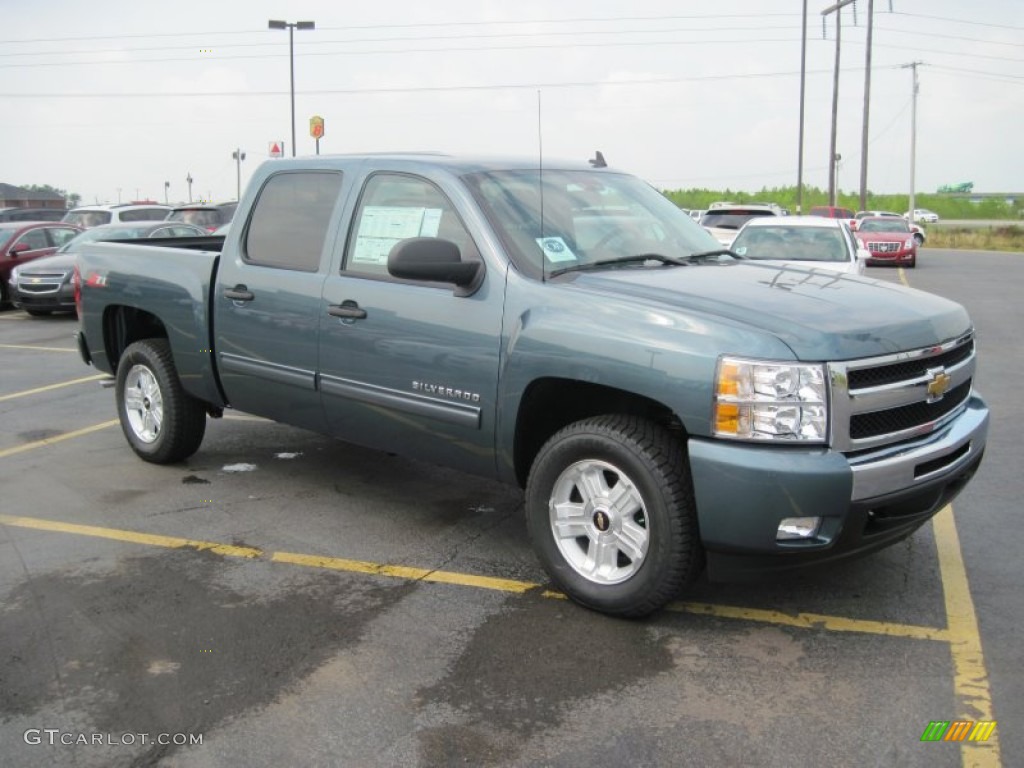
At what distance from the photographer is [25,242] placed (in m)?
17.5

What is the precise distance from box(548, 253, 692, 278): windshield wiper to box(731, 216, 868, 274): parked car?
7858 millimetres

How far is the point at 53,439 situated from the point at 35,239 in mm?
11992

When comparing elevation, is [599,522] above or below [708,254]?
below

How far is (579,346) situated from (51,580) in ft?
8.84

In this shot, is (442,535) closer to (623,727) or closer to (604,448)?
(604,448)

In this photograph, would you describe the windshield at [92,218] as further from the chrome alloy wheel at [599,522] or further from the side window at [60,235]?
the chrome alloy wheel at [599,522]

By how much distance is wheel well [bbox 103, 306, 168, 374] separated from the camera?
6.67 metres

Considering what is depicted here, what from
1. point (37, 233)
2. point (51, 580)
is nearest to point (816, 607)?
point (51, 580)

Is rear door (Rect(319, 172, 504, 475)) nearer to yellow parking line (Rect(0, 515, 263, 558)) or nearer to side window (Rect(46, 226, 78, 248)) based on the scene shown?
yellow parking line (Rect(0, 515, 263, 558))

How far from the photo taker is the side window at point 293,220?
524 cm

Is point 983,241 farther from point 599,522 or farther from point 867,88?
point 599,522

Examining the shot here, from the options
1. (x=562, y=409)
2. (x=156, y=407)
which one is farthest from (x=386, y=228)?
(x=156, y=407)

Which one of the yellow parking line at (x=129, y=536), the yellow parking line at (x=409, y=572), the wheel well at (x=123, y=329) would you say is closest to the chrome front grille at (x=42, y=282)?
the wheel well at (x=123, y=329)

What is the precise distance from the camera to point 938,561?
4.70 meters
